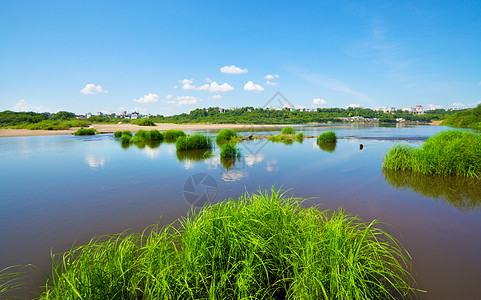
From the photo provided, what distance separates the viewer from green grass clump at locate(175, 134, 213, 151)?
747 inches

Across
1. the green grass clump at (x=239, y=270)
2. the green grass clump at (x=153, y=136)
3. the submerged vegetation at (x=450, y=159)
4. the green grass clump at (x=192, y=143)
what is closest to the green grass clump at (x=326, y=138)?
the green grass clump at (x=192, y=143)

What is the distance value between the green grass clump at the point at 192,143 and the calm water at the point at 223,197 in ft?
17.9

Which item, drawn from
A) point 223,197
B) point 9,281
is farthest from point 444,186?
point 9,281

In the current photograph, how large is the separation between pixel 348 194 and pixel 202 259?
686 centimetres

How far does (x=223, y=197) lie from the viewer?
7.80m

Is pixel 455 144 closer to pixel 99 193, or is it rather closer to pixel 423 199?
pixel 423 199

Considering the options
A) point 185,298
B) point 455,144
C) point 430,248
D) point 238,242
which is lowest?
point 430,248

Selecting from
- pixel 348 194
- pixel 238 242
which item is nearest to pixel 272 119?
pixel 348 194

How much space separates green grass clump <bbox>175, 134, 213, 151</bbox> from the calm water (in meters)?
5.47

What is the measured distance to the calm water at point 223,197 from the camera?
4.38 m

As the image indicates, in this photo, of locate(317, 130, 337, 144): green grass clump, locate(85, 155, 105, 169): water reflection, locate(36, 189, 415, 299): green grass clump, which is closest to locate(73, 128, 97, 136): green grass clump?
locate(85, 155, 105, 169): water reflection

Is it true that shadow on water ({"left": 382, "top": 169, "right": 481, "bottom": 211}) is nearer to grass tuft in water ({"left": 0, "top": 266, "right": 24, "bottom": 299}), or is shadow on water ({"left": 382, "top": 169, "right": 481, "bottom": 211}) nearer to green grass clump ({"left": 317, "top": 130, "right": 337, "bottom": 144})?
grass tuft in water ({"left": 0, "top": 266, "right": 24, "bottom": 299})

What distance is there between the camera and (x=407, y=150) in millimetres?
11898

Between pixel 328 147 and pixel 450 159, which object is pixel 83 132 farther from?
pixel 450 159
